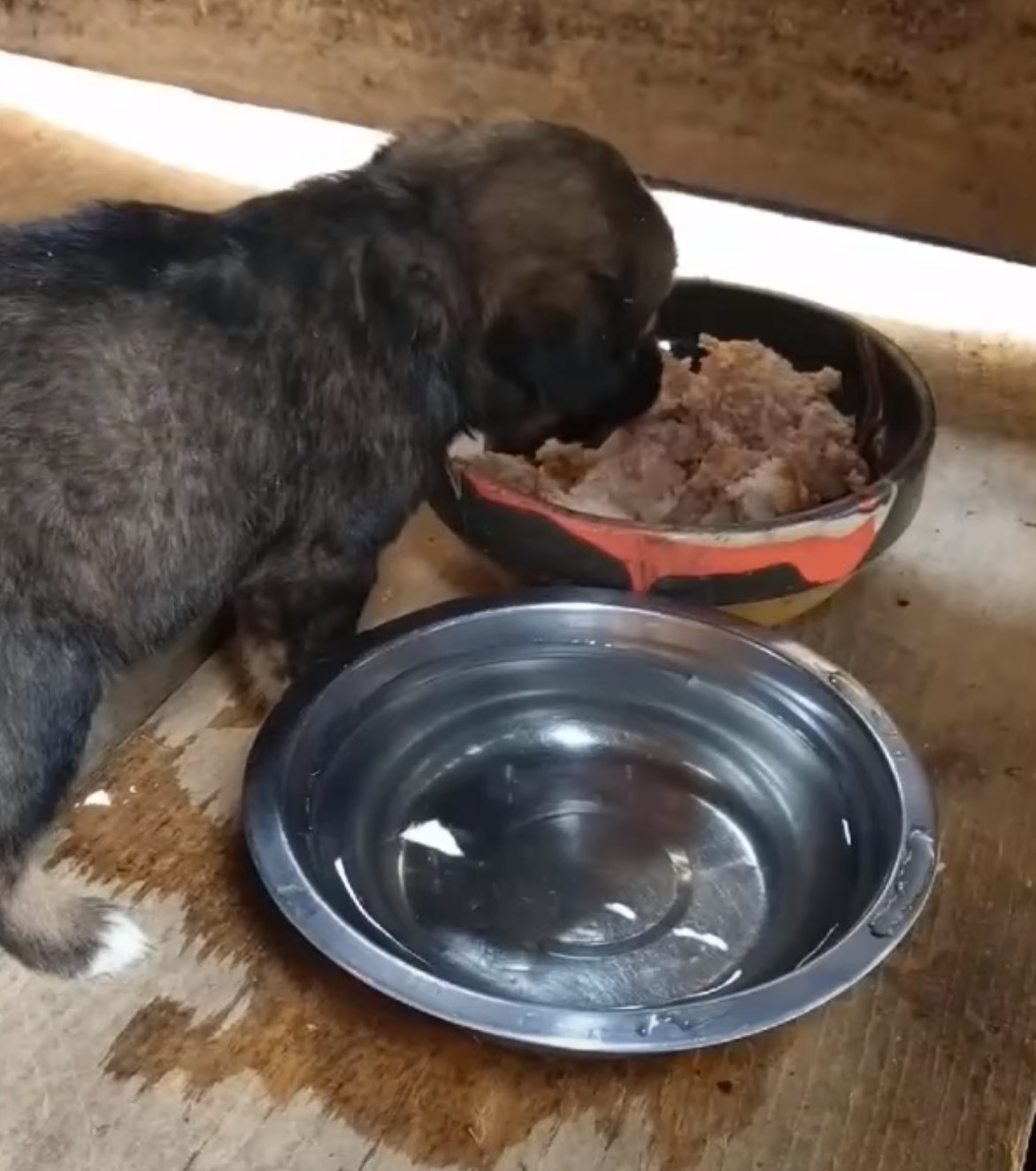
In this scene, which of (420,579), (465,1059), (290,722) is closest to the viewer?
(465,1059)

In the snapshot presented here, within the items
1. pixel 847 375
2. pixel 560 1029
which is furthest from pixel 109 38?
pixel 560 1029

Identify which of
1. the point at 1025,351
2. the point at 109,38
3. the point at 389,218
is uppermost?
the point at 389,218

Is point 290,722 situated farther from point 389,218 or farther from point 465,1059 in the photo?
point 389,218

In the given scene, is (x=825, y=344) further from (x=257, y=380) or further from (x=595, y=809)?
(x=257, y=380)

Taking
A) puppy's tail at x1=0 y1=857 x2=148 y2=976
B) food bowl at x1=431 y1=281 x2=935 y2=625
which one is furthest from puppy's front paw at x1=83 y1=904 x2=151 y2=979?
→ food bowl at x1=431 y1=281 x2=935 y2=625

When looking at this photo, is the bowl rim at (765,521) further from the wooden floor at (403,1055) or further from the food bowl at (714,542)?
the wooden floor at (403,1055)

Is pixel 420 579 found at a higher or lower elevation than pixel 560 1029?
lower

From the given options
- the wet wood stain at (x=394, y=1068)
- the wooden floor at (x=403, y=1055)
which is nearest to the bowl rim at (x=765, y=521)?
the wooden floor at (x=403, y=1055)
